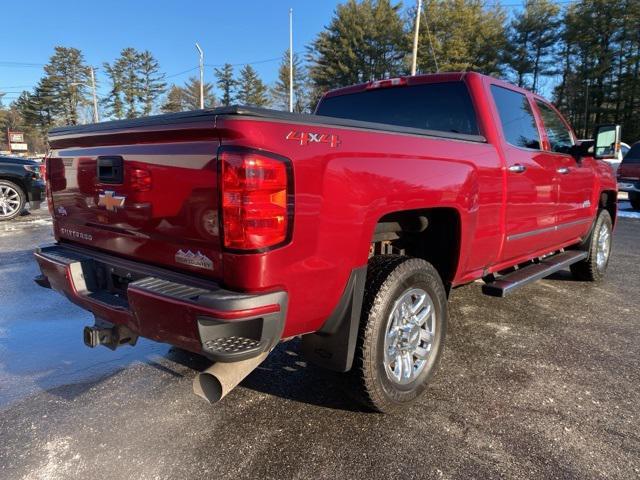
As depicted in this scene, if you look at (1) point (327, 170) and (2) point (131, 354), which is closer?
(1) point (327, 170)

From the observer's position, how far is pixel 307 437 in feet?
7.72

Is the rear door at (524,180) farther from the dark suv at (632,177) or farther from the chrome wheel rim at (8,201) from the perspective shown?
the dark suv at (632,177)

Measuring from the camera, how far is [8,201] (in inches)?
377

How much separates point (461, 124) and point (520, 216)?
851 millimetres

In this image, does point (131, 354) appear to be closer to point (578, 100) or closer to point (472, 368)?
point (472, 368)

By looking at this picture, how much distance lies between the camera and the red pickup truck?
1.79 m

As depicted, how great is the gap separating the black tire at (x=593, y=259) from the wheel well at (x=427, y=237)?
3099mm

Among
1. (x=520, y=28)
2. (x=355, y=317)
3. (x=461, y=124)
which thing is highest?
(x=520, y=28)

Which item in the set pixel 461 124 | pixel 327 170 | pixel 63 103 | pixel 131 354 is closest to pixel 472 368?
pixel 461 124

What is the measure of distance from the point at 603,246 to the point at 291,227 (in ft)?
17.3

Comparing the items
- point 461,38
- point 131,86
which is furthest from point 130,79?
point 461,38

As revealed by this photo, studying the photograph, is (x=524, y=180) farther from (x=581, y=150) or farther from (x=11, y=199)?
(x=11, y=199)

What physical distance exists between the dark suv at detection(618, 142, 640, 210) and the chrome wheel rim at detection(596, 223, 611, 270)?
850 centimetres

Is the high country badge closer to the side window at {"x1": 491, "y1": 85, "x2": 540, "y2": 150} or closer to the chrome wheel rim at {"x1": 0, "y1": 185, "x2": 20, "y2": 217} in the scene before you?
the side window at {"x1": 491, "y1": 85, "x2": 540, "y2": 150}
